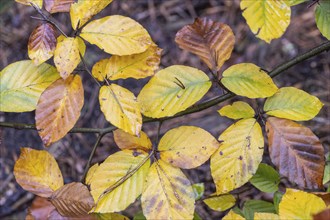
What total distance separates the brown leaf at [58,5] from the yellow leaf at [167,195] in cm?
40

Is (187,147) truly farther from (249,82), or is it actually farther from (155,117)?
(249,82)

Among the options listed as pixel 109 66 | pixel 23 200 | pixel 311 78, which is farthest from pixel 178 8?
pixel 109 66

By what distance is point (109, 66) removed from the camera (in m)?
0.94

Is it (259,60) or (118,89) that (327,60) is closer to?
(259,60)

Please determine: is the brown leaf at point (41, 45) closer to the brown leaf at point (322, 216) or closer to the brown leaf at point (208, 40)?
the brown leaf at point (208, 40)

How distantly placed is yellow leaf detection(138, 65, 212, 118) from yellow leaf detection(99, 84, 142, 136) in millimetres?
44

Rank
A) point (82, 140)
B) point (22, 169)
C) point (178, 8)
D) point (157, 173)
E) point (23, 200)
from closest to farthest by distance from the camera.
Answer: point (157, 173) → point (22, 169) → point (23, 200) → point (82, 140) → point (178, 8)

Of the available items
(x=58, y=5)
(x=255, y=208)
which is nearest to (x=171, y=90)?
(x=58, y=5)

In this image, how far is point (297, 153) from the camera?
904 mm

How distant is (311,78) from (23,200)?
1.48 meters

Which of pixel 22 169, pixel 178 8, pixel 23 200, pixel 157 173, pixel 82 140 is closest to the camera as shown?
pixel 157 173

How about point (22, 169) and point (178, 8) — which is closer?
point (22, 169)

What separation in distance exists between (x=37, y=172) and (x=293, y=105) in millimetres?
612

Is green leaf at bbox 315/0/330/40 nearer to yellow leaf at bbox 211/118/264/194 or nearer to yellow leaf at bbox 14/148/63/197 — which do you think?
yellow leaf at bbox 211/118/264/194
